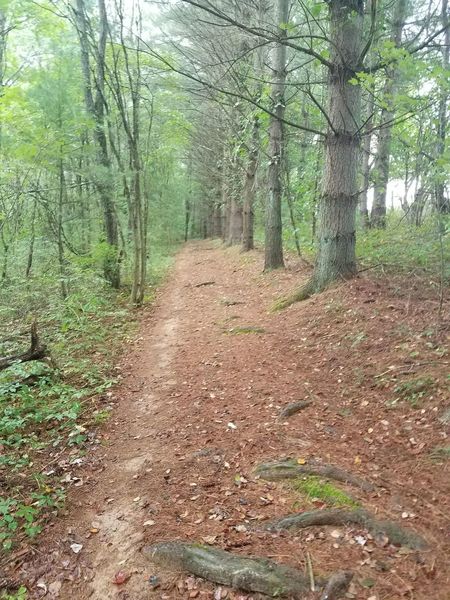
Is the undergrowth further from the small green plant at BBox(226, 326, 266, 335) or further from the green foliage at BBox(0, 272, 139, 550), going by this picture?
the small green plant at BBox(226, 326, 266, 335)

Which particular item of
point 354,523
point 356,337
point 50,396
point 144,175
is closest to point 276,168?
point 144,175

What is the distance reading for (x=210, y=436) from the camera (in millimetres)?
4641

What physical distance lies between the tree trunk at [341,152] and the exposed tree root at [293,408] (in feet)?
11.6

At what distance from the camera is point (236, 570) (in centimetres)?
280

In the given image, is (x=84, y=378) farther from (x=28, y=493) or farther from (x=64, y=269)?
(x=64, y=269)

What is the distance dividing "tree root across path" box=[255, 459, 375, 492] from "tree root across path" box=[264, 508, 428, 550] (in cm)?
37

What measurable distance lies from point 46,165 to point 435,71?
29.6 ft

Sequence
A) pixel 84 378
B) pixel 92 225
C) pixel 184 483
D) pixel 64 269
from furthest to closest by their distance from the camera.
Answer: pixel 92 225 < pixel 64 269 < pixel 84 378 < pixel 184 483

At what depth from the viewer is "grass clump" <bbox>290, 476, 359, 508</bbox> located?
3.34 m

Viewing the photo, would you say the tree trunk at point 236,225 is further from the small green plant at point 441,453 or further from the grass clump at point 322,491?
the grass clump at point 322,491

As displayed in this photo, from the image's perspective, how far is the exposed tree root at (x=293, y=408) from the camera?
4.87 m

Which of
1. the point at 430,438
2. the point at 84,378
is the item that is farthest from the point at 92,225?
the point at 430,438

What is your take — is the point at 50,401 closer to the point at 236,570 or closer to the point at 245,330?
the point at 245,330

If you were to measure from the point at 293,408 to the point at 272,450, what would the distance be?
850mm
